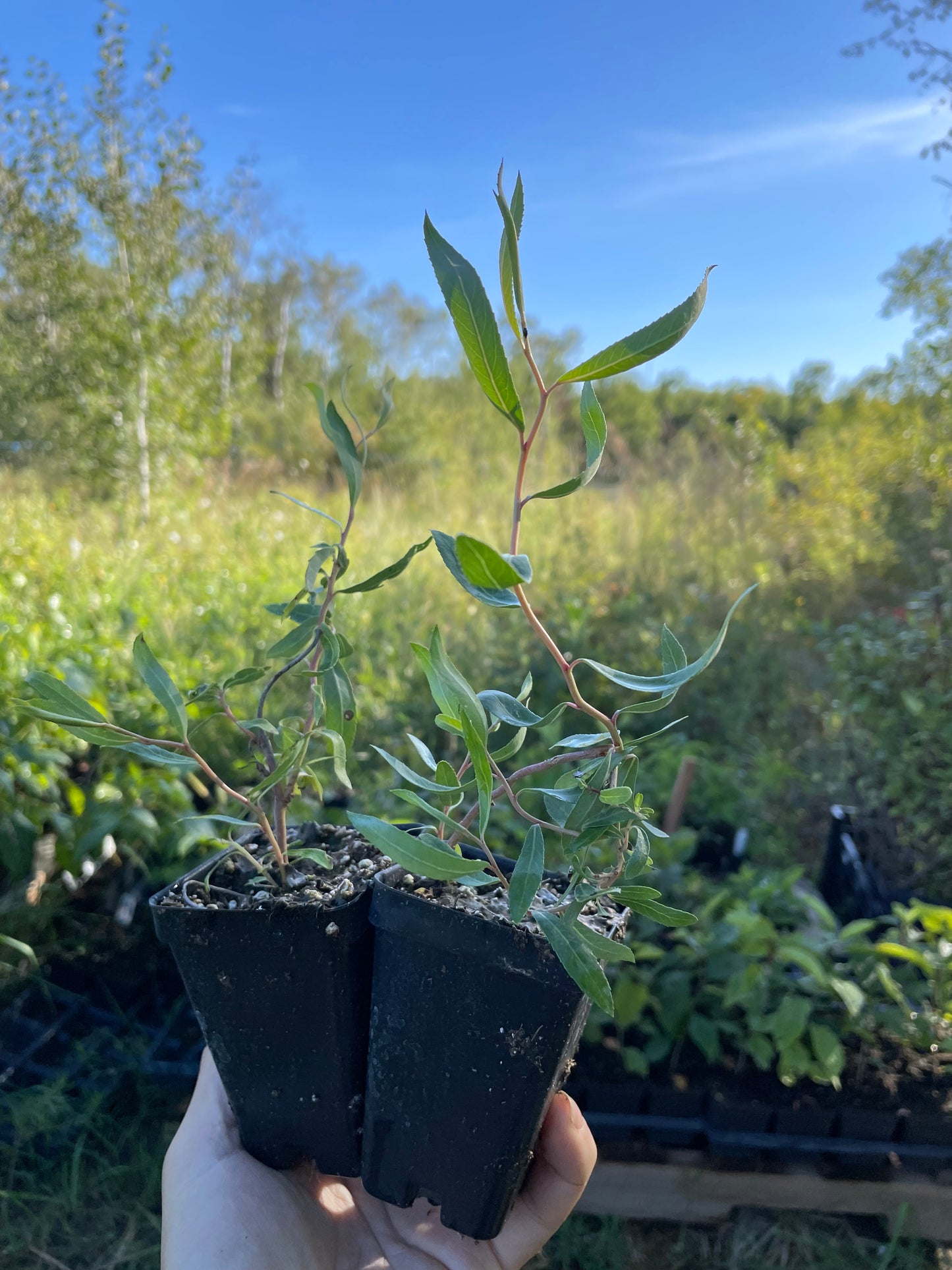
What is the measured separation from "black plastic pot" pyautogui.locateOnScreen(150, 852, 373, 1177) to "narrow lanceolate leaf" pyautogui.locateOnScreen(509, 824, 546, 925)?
0.20 metres

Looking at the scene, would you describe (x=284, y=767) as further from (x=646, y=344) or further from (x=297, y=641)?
(x=646, y=344)

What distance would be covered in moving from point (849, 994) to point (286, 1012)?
992 mm

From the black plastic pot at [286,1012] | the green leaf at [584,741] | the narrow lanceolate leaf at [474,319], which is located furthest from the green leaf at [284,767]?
the narrow lanceolate leaf at [474,319]

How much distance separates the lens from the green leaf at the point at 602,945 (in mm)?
529

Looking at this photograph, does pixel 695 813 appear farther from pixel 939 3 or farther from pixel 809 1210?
pixel 939 3

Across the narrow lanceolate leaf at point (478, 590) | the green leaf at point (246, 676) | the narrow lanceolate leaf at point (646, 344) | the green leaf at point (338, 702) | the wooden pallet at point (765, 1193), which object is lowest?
the wooden pallet at point (765, 1193)

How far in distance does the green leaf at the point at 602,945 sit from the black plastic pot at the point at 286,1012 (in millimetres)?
218

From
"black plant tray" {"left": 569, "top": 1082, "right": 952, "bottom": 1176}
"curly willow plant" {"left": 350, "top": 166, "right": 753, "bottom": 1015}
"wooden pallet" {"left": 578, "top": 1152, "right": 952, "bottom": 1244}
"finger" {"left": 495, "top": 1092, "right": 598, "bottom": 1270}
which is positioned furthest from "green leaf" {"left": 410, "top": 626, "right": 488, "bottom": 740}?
"wooden pallet" {"left": 578, "top": 1152, "right": 952, "bottom": 1244}

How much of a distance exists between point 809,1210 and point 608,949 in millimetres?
1441

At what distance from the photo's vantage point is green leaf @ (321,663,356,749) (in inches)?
27.4

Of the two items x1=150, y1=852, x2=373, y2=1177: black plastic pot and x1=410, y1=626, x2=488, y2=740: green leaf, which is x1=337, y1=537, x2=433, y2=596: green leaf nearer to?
x1=410, y1=626, x2=488, y2=740: green leaf

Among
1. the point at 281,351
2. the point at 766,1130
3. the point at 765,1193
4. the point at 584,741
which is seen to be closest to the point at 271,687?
the point at 584,741

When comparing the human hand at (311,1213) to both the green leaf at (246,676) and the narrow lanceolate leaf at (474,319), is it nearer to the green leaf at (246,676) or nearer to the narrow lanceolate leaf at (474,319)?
the green leaf at (246,676)

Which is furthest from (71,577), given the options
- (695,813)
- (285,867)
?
(285,867)
